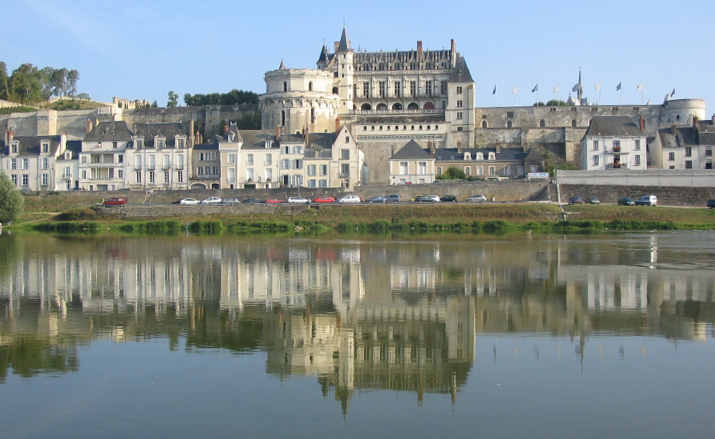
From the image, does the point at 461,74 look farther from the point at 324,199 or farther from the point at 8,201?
the point at 8,201

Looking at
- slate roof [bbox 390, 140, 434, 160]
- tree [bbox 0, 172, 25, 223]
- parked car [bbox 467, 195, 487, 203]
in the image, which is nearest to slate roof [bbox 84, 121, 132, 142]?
tree [bbox 0, 172, 25, 223]

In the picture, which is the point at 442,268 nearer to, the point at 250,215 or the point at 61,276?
the point at 61,276

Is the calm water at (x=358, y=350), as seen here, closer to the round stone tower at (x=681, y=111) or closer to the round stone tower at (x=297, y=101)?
the round stone tower at (x=297, y=101)

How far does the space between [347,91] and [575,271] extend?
47515 millimetres

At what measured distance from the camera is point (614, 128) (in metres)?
55.3

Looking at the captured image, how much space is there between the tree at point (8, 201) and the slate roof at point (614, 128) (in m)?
38.0

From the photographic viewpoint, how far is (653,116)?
66875 millimetres

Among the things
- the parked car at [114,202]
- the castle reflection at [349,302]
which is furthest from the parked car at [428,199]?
the parked car at [114,202]

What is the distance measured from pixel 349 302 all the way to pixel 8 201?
31614 mm

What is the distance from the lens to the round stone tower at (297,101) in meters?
62.8

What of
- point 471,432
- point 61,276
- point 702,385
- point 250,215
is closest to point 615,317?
point 702,385

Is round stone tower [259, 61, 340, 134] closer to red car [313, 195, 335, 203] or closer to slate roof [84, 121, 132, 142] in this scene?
slate roof [84, 121, 132, 142]

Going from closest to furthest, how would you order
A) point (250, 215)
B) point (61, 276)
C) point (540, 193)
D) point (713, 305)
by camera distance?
point (713, 305) < point (61, 276) < point (250, 215) < point (540, 193)

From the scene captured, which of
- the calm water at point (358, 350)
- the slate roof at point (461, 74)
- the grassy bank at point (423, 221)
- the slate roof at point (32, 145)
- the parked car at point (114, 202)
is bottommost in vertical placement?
the calm water at point (358, 350)
